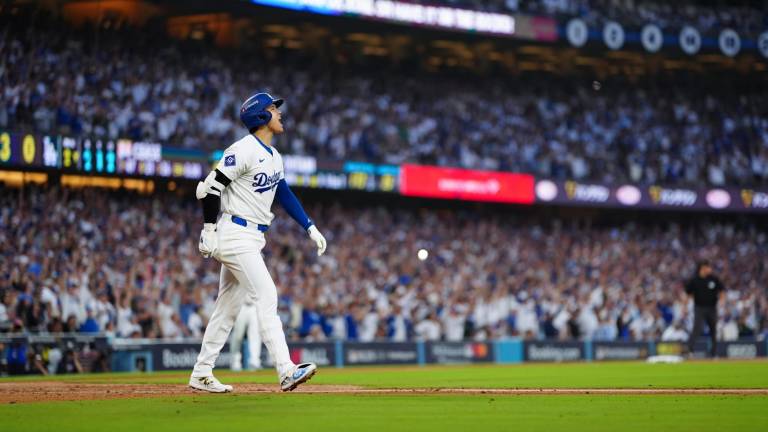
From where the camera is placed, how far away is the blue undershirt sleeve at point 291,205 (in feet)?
35.6

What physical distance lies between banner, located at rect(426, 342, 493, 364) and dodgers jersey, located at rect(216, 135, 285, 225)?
58.2 ft

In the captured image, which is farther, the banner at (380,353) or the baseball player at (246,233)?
the banner at (380,353)

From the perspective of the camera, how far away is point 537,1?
1549 inches

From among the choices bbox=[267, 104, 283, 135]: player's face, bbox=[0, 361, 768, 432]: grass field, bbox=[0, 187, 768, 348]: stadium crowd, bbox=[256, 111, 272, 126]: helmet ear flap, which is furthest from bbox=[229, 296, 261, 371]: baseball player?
bbox=[256, 111, 272, 126]: helmet ear flap

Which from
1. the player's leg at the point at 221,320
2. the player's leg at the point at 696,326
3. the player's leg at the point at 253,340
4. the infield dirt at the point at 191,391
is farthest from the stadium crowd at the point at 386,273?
the player's leg at the point at 221,320

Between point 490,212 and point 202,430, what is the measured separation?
105 feet

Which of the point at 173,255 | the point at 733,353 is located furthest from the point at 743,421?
the point at 733,353

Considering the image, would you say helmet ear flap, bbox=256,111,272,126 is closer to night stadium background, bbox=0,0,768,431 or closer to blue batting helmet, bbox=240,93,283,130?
blue batting helmet, bbox=240,93,283,130

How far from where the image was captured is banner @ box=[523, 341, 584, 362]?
29281 mm

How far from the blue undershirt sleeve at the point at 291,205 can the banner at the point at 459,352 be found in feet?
56.6

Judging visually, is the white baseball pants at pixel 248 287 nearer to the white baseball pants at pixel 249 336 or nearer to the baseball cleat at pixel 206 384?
the baseball cleat at pixel 206 384

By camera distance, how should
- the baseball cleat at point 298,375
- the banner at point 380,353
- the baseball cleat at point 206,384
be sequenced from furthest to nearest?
the banner at point 380,353 < the baseball cleat at point 206,384 < the baseball cleat at point 298,375

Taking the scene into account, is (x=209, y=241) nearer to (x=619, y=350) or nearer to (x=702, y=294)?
(x=702, y=294)

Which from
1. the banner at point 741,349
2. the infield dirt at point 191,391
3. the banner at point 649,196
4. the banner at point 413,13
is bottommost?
the banner at point 741,349
